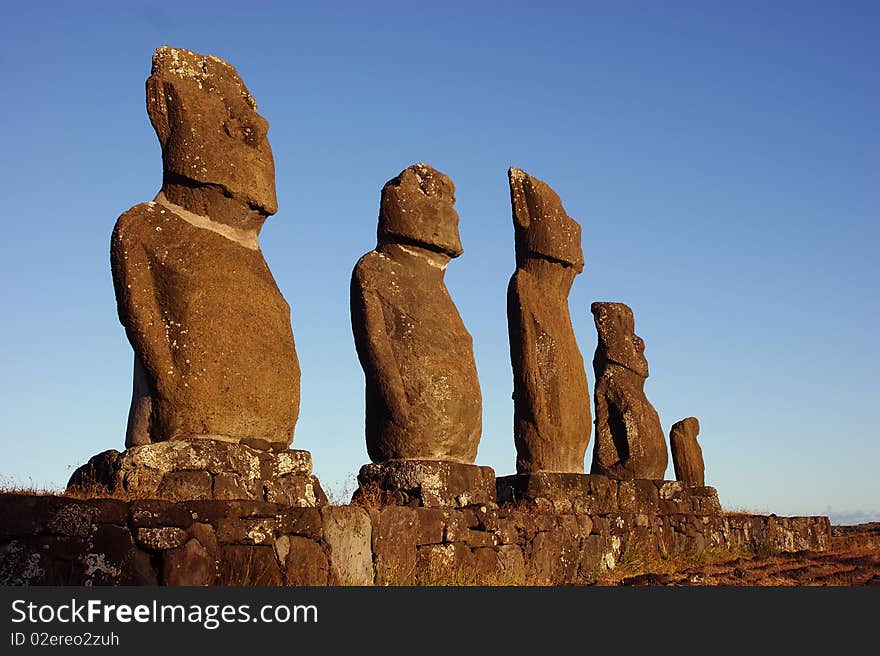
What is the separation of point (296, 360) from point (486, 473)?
2.48m

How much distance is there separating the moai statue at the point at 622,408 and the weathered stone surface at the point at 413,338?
4981 millimetres

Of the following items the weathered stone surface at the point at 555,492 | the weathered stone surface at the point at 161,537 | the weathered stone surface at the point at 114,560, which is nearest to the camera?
the weathered stone surface at the point at 114,560

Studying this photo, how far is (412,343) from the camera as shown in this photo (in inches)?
377

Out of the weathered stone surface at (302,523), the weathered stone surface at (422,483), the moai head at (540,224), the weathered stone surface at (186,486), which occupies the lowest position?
the weathered stone surface at (302,523)

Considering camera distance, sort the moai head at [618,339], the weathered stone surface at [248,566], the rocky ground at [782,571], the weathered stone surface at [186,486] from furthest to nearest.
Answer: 1. the moai head at [618,339]
2. the rocky ground at [782,571]
3. the weathered stone surface at [186,486]
4. the weathered stone surface at [248,566]

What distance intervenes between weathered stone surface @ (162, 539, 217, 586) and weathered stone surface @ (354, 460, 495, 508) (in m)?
2.90

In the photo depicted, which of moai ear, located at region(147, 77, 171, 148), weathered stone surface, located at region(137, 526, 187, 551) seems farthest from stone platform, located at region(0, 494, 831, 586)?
moai ear, located at region(147, 77, 171, 148)

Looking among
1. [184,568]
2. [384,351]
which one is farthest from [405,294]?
[184,568]

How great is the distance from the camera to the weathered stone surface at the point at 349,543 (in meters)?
6.91

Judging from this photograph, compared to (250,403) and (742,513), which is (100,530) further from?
(742,513)

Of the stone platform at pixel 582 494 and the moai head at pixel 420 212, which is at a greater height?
the moai head at pixel 420 212

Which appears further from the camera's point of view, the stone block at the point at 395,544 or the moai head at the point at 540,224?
the moai head at the point at 540,224

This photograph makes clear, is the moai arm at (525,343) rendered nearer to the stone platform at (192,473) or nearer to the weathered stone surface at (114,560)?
the stone platform at (192,473)

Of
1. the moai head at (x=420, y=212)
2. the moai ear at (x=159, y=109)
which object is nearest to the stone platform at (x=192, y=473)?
the moai ear at (x=159, y=109)
